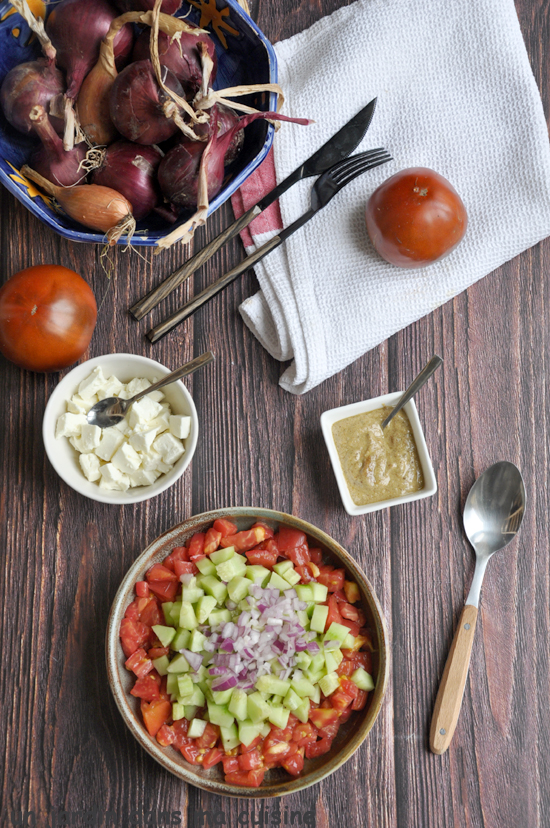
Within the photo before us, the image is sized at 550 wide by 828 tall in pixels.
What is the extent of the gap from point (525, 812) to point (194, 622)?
0.97m

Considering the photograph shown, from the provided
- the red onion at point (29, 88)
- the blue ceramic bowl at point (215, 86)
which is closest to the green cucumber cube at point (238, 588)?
the blue ceramic bowl at point (215, 86)

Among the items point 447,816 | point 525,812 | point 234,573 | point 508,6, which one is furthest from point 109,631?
point 508,6

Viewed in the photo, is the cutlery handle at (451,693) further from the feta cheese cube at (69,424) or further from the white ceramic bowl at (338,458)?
the feta cheese cube at (69,424)

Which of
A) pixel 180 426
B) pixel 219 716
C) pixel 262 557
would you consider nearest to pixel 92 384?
pixel 180 426

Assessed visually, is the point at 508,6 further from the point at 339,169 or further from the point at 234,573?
the point at 234,573

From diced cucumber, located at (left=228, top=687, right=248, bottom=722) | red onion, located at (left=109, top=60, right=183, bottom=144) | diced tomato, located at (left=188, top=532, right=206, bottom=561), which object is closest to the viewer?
red onion, located at (left=109, top=60, right=183, bottom=144)

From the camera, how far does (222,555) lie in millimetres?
1432

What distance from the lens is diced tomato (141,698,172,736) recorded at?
137 centimetres

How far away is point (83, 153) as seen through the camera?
1.32 meters

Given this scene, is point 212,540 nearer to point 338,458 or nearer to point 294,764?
point 338,458

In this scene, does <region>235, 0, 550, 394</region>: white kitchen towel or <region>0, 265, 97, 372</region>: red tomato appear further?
<region>235, 0, 550, 394</region>: white kitchen towel

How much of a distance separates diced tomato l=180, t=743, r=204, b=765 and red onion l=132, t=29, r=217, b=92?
4.70ft

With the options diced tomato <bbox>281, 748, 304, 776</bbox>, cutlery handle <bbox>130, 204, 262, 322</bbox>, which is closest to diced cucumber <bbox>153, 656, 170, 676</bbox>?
diced tomato <bbox>281, 748, 304, 776</bbox>

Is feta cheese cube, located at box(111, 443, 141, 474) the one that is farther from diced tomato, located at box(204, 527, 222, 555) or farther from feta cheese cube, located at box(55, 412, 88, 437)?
diced tomato, located at box(204, 527, 222, 555)
